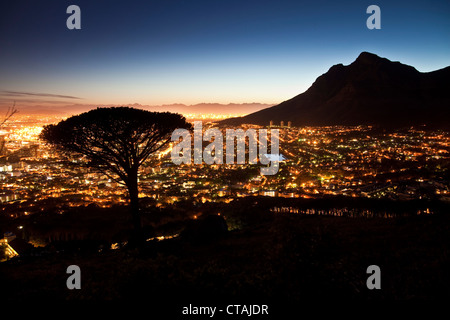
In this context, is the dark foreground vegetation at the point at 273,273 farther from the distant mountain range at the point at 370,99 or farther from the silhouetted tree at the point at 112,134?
the distant mountain range at the point at 370,99

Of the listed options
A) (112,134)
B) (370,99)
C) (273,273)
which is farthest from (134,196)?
(370,99)

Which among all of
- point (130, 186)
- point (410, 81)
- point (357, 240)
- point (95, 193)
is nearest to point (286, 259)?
point (357, 240)

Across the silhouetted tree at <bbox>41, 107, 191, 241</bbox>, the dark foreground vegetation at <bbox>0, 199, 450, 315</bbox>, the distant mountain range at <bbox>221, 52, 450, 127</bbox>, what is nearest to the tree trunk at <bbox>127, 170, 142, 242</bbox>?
the silhouetted tree at <bbox>41, 107, 191, 241</bbox>

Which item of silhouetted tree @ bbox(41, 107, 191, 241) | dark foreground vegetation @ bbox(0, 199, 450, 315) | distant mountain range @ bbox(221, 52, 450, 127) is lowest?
dark foreground vegetation @ bbox(0, 199, 450, 315)

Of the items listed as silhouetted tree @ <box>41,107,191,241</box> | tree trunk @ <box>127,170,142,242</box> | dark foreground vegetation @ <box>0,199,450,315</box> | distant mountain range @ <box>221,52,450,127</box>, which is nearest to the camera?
dark foreground vegetation @ <box>0,199,450,315</box>

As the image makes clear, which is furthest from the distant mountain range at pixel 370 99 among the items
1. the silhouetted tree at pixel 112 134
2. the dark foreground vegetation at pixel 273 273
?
the dark foreground vegetation at pixel 273 273

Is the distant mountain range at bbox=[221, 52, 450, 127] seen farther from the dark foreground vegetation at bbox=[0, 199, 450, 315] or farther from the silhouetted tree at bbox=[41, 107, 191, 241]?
the dark foreground vegetation at bbox=[0, 199, 450, 315]

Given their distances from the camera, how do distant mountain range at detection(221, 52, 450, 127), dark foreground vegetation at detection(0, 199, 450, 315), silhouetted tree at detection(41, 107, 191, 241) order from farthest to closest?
distant mountain range at detection(221, 52, 450, 127), silhouetted tree at detection(41, 107, 191, 241), dark foreground vegetation at detection(0, 199, 450, 315)
